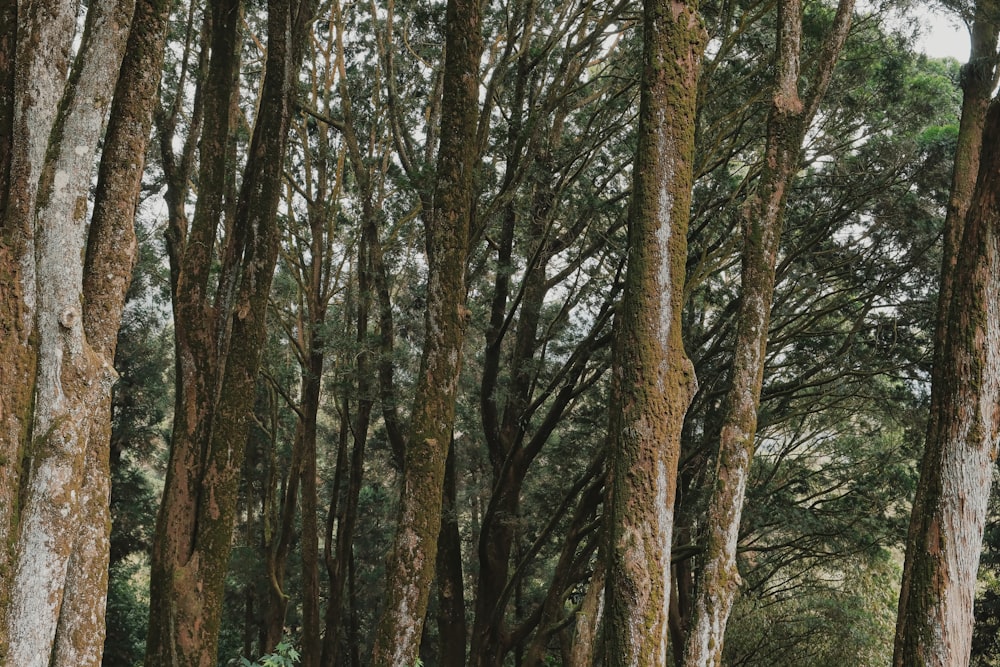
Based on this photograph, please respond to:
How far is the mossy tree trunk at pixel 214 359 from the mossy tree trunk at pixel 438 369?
5.19 ft

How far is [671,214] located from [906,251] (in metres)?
8.19

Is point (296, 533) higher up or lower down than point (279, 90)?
lower down

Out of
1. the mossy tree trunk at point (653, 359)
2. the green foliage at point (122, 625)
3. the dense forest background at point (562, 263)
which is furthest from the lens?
the green foliage at point (122, 625)

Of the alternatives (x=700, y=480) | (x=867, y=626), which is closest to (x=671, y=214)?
(x=700, y=480)

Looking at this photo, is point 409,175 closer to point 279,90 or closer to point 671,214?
point 279,90

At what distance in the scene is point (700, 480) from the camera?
487 inches

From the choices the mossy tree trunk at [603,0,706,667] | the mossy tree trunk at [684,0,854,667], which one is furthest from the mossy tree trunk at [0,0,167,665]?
the mossy tree trunk at [684,0,854,667]

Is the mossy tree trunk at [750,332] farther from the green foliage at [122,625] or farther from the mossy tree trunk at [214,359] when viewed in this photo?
the green foliage at [122,625]

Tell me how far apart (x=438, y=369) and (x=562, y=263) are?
767 centimetres

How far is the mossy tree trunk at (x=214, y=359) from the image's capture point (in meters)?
5.90

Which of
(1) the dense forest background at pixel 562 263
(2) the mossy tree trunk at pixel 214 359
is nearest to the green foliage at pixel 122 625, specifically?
(1) the dense forest background at pixel 562 263

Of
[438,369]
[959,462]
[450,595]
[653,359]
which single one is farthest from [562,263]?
[653,359]

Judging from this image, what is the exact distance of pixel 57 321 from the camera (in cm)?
411

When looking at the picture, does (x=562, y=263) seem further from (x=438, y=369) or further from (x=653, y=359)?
(x=653, y=359)
